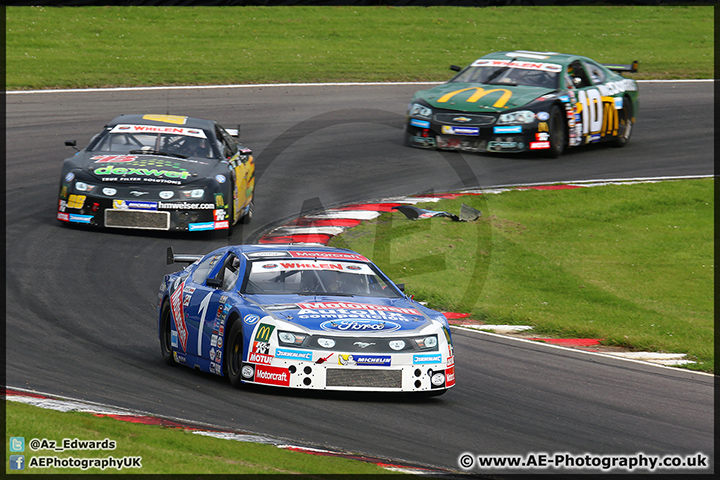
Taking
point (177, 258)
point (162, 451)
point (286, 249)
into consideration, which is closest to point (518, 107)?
point (177, 258)

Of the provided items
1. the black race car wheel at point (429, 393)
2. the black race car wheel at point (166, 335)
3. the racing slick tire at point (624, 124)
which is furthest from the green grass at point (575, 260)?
the black race car wheel at point (166, 335)

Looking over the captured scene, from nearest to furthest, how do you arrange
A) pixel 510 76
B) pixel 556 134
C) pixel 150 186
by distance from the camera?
pixel 150 186
pixel 556 134
pixel 510 76

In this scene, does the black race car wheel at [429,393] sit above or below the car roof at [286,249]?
below

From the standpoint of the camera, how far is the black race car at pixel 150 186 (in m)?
13.4

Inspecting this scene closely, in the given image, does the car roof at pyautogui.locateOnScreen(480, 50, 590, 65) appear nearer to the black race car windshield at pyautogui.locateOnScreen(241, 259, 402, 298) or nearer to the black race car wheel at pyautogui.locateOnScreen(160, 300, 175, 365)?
the black race car windshield at pyautogui.locateOnScreen(241, 259, 402, 298)

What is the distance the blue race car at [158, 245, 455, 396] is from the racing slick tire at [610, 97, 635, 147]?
12302mm

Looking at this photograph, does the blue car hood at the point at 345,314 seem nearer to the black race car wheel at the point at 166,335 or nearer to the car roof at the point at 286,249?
the car roof at the point at 286,249

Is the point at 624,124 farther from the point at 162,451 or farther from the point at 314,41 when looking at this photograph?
the point at 162,451

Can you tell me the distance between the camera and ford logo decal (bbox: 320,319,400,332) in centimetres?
768

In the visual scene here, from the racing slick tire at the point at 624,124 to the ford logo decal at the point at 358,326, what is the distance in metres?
13.5

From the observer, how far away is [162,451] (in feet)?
18.5

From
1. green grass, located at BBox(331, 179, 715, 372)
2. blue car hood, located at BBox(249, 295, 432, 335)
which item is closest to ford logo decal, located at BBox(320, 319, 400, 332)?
blue car hood, located at BBox(249, 295, 432, 335)

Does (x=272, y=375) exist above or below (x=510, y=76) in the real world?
below

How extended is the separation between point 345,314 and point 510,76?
11785 mm
